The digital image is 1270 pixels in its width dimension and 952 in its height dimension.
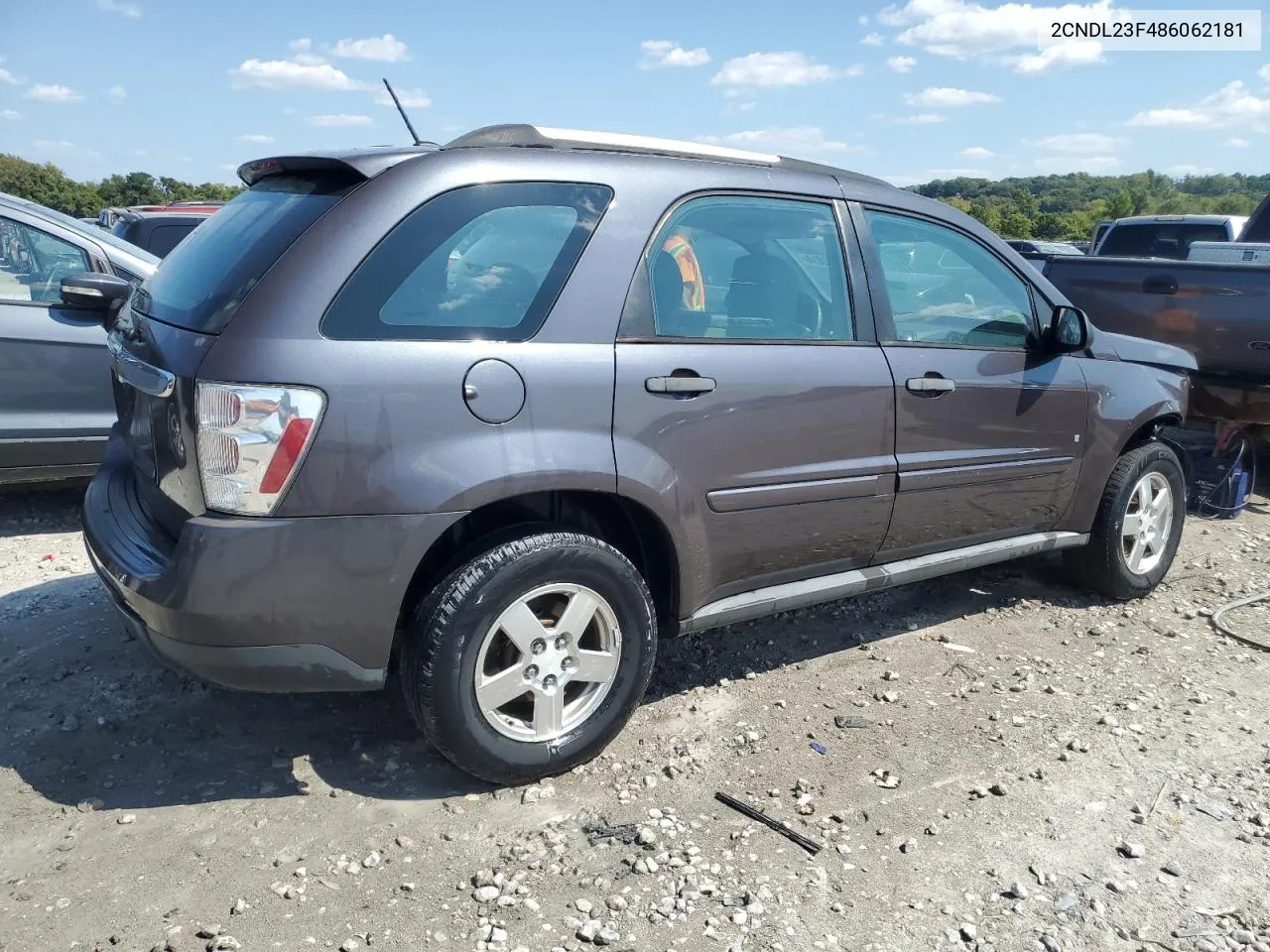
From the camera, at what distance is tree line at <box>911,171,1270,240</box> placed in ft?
165

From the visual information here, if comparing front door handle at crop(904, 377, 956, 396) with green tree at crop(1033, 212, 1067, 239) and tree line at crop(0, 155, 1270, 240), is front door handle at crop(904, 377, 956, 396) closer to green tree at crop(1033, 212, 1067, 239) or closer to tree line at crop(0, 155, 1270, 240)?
tree line at crop(0, 155, 1270, 240)

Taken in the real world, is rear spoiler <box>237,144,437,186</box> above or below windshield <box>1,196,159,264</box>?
above

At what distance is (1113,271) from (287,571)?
6106mm

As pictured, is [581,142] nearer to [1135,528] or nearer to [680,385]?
[680,385]

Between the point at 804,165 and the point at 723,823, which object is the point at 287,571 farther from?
the point at 804,165

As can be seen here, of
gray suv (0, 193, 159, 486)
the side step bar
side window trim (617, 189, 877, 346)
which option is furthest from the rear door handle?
gray suv (0, 193, 159, 486)

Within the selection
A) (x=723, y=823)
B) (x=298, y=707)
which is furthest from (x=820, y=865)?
(x=298, y=707)

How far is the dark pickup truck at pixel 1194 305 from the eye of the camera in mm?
6152

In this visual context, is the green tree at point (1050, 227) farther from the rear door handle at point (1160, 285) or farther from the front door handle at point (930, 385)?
the front door handle at point (930, 385)

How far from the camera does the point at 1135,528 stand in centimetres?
473

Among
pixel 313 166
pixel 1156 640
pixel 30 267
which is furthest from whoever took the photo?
pixel 30 267

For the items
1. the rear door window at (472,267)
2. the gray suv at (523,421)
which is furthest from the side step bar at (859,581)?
the rear door window at (472,267)

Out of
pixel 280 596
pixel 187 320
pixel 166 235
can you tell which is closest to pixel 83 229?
pixel 187 320

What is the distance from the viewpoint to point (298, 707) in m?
3.44
